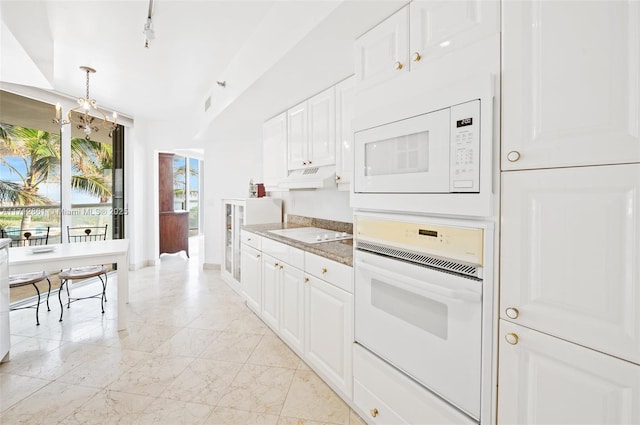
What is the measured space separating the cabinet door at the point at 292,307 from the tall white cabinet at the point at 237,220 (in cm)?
137

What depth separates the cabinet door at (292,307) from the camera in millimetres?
2170

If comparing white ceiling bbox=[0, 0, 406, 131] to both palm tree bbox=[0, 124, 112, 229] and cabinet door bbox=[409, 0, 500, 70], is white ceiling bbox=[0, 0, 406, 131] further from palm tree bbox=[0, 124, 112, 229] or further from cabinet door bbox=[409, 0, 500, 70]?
palm tree bbox=[0, 124, 112, 229]

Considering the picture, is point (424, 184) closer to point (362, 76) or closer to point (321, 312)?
point (362, 76)

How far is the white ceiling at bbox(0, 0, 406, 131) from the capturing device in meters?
1.66

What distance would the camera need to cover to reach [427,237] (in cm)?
126

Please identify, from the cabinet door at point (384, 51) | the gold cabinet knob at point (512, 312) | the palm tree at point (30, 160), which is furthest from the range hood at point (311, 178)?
the palm tree at point (30, 160)

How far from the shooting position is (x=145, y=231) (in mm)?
5199

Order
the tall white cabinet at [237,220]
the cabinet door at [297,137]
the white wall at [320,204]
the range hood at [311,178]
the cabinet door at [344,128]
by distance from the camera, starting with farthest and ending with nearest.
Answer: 1. the tall white cabinet at [237,220]
2. the white wall at [320,204]
3. the cabinet door at [297,137]
4. the range hood at [311,178]
5. the cabinet door at [344,128]

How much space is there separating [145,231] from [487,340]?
18.3 feet

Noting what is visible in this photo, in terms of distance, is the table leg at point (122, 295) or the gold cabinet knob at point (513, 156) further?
the table leg at point (122, 295)

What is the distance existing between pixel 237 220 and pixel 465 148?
325cm

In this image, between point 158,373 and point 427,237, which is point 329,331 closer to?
point 427,237

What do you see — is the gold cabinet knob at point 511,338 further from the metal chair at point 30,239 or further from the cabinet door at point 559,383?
the metal chair at point 30,239

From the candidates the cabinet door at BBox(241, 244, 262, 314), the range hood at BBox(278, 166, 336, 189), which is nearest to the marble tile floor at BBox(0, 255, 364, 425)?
the cabinet door at BBox(241, 244, 262, 314)
